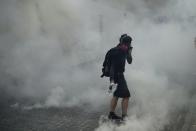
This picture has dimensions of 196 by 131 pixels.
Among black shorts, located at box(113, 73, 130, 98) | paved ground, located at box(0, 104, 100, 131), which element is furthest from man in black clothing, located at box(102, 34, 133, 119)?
paved ground, located at box(0, 104, 100, 131)

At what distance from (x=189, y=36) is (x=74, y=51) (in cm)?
408

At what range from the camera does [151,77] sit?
9656 mm

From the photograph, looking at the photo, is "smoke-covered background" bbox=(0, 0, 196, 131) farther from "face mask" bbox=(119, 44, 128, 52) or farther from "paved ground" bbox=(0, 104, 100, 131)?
"face mask" bbox=(119, 44, 128, 52)

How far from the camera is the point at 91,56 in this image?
43.7 ft

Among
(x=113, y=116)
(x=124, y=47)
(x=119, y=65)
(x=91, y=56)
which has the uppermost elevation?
(x=91, y=56)

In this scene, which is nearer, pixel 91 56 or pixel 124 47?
pixel 124 47

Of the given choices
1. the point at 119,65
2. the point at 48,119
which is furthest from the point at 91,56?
the point at 48,119

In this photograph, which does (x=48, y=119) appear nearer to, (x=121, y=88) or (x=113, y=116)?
(x=113, y=116)

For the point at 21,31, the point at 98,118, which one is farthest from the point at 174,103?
the point at 21,31

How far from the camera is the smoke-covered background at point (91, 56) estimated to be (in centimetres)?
838

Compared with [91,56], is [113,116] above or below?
below

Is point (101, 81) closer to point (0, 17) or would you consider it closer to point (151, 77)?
Answer: point (151, 77)

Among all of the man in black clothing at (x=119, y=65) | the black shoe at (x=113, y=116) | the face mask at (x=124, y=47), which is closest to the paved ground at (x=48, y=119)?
the black shoe at (x=113, y=116)

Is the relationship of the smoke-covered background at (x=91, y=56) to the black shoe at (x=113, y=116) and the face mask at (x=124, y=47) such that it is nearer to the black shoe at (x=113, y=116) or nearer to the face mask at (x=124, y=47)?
the black shoe at (x=113, y=116)
